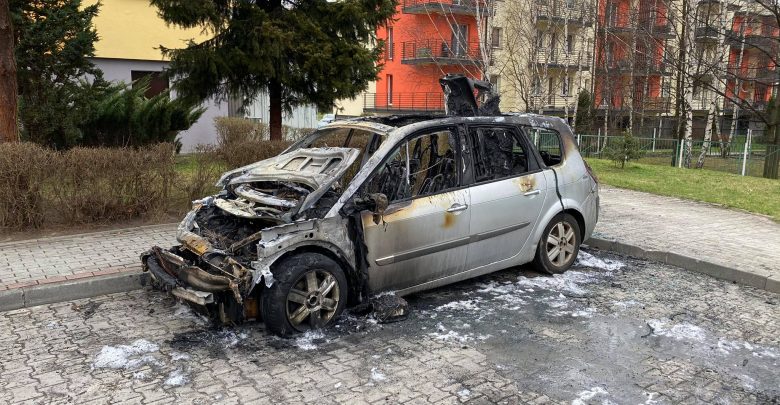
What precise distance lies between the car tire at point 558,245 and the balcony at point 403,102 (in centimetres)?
3068

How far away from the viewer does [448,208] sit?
17.3 ft

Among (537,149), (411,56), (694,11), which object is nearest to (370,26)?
(537,149)

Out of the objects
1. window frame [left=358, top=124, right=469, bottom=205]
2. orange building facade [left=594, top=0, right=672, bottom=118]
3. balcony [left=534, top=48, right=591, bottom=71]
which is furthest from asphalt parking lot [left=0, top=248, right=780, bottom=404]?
balcony [left=534, top=48, right=591, bottom=71]

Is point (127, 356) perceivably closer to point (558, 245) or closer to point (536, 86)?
point (558, 245)

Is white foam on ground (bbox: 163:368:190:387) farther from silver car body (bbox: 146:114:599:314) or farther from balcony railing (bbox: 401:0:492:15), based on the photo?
balcony railing (bbox: 401:0:492:15)

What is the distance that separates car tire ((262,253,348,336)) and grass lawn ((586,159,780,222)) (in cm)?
821

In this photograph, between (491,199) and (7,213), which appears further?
(7,213)

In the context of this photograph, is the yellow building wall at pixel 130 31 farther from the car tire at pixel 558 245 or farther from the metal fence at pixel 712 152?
the car tire at pixel 558 245

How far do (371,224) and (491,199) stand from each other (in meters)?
1.33

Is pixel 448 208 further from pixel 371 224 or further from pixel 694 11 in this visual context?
pixel 694 11

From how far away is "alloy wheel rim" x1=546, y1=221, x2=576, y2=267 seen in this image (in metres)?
6.30

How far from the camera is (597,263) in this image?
696 centimetres

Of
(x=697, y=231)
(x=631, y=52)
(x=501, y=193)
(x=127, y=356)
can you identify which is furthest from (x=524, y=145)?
(x=631, y=52)

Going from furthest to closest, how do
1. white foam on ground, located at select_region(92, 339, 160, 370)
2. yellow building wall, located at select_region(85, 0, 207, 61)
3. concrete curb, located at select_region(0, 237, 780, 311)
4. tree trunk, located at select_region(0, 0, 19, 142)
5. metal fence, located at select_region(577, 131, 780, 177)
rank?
metal fence, located at select_region(577, 131, 780, 177) < yellow building wall, located at select_region(85, 0, 207, 61) < tree trunk, located at select_region(0, 0, 19, 142) < concrete curb, located at select_region(0, 237, 780, 311) < white foam on ground, located at select_region(92, 339, 160, 370)
